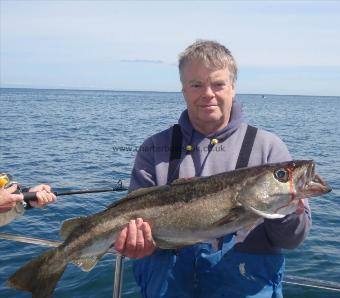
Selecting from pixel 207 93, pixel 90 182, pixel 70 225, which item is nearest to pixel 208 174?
pixel 207 93

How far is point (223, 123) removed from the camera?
5113 mm

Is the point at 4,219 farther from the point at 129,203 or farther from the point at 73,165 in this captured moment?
the point at 73,165

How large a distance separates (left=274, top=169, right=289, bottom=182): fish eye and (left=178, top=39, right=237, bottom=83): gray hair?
1.13 m

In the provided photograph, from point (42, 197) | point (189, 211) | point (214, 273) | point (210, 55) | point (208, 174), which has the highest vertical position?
point (210, 55)

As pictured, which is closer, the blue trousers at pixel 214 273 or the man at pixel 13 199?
the blue trousers at pixel 214 273

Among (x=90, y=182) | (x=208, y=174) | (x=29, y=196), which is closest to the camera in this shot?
(x=208, y=174)

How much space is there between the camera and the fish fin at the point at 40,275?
15.5ft

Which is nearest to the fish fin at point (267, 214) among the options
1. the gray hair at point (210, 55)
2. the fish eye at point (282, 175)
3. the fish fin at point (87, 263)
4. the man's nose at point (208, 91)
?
the fish eye at point (282, 175)

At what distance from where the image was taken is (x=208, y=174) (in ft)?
16.4

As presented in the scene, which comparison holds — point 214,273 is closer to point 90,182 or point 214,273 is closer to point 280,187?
point 280,187

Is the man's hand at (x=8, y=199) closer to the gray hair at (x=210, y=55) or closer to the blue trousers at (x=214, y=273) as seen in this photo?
the blue trousers at (x=214, y=273)

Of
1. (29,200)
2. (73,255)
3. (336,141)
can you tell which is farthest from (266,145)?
(336,141)

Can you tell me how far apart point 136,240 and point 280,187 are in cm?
149

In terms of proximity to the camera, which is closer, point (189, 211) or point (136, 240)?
point (136, 240)
